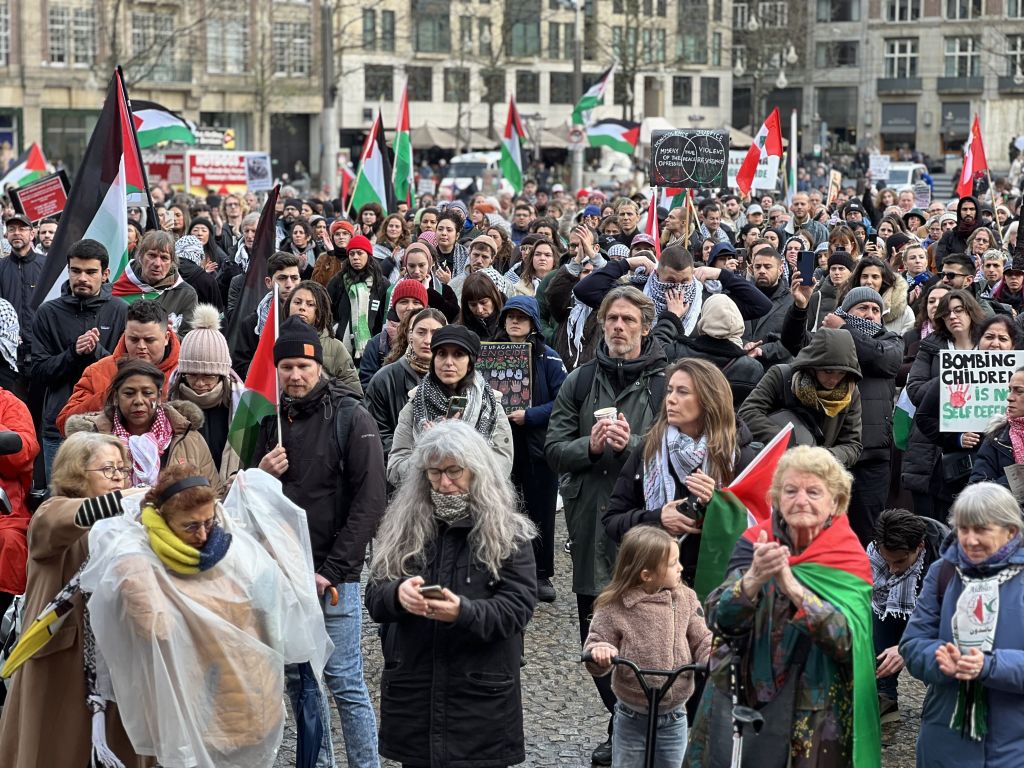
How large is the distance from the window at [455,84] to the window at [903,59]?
2266 centimetres

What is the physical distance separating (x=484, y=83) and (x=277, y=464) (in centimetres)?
6640

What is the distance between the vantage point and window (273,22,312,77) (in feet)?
213

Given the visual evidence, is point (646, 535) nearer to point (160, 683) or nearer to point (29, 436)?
point (160, 683)

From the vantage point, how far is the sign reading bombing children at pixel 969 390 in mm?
7586

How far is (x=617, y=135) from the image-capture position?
2498cm

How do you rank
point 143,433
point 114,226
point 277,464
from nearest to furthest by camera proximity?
point 277,464 < point 143,433 < point 114,226

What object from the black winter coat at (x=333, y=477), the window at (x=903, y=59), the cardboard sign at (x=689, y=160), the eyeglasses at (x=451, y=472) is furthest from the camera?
the window at (x=903, y=59)

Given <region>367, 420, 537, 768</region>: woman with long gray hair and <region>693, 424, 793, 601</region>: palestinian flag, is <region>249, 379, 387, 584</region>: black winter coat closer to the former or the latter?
<region>367, 420, 537, 768</region>: woman with long gray hair

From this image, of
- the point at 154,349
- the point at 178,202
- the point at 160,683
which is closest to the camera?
the point at 160,683

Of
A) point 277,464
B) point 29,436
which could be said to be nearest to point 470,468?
point 277,464

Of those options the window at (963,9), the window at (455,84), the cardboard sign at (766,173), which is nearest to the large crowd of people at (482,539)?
the cardboard sign at (766,173)

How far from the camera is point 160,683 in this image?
488 centimetres

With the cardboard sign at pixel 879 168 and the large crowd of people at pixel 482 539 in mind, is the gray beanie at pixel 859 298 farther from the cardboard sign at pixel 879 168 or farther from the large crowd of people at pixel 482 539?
the cardboard sign at pixel 879 168

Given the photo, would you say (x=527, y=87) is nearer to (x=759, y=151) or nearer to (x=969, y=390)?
(x=759, y=151)
